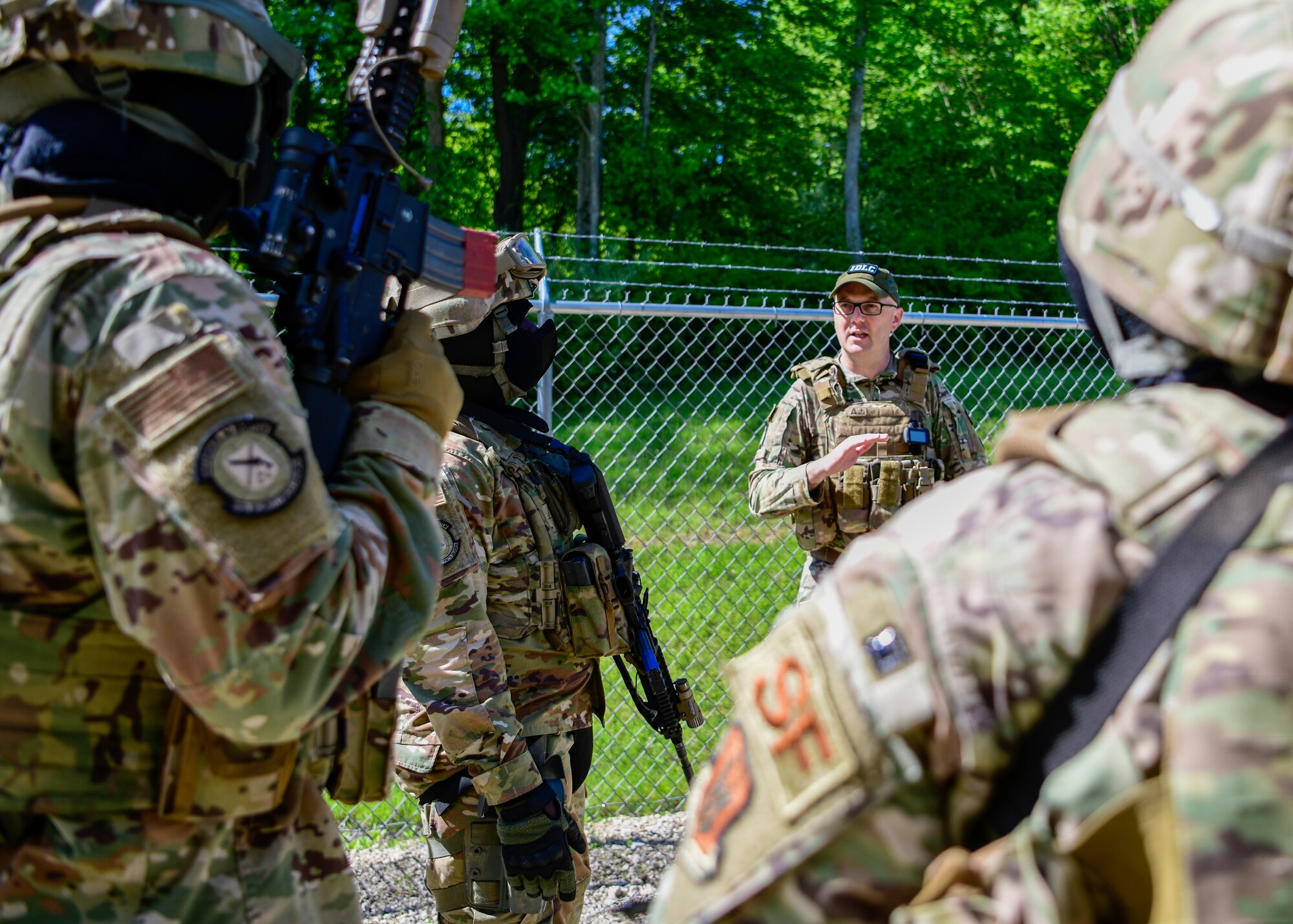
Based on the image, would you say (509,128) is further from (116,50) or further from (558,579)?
(116,50)

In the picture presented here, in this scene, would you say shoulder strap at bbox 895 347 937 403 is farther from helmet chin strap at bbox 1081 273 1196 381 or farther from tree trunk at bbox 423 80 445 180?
tree trunk at bbox 423 80 445 180

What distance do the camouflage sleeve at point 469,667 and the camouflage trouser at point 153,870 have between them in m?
1.06

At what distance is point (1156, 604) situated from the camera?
929 millimetres

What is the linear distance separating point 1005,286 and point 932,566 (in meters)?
16.3

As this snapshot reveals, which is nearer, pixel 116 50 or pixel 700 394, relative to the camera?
pixel 116 50

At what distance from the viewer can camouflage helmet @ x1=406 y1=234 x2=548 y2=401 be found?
122 inches

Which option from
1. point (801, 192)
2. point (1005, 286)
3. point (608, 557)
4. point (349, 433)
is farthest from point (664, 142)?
point (349, 433)

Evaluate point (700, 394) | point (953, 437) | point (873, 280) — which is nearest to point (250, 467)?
point (873, 280)

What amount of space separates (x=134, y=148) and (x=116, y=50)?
12 cm

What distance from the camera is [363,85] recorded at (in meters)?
1.87

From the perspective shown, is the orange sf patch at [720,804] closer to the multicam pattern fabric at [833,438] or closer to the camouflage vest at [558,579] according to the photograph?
the camouflage vest at [558,579]

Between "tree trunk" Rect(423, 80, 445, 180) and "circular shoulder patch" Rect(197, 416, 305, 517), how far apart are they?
15.0 meters

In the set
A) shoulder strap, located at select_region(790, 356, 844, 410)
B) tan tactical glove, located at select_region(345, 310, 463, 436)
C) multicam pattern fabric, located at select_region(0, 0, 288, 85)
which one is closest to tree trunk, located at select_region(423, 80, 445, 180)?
shoulder strap, located at select_region(790, 356, 844, 410)

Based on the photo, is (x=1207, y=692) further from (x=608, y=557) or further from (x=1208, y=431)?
(x=608, y=557)
